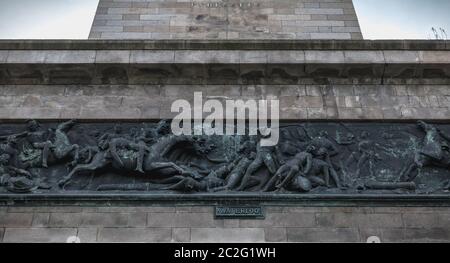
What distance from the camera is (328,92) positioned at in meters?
10.6

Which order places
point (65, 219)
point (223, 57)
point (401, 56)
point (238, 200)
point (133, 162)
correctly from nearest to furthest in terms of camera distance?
point (65, 219) → point (238, 200) → point (133, 162) → point (223, 57) → point (401, 56)

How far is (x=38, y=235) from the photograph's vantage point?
870 centimetres

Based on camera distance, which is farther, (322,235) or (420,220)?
(420,220)

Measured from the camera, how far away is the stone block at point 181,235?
859 centimetres

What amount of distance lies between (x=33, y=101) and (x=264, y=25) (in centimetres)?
621

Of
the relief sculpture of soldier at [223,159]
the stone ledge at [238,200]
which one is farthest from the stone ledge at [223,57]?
the stone ledge at [238,200]

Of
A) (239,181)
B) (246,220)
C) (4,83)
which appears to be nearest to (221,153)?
(239,181)

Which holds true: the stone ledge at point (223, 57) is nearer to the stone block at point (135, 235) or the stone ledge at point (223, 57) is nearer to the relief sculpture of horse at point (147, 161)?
the relief sculpture of horse at point (147, 161)

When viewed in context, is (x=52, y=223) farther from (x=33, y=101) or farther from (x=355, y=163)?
(x=355, y=163)

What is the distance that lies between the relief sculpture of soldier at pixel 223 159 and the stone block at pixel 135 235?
789mm

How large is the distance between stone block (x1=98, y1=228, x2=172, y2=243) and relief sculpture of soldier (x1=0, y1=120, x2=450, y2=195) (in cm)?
79

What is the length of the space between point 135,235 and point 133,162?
137 cm

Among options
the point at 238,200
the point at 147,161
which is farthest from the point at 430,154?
the point at 147,161

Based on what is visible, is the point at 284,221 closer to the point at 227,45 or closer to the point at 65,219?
Answer: the point at 65,219
